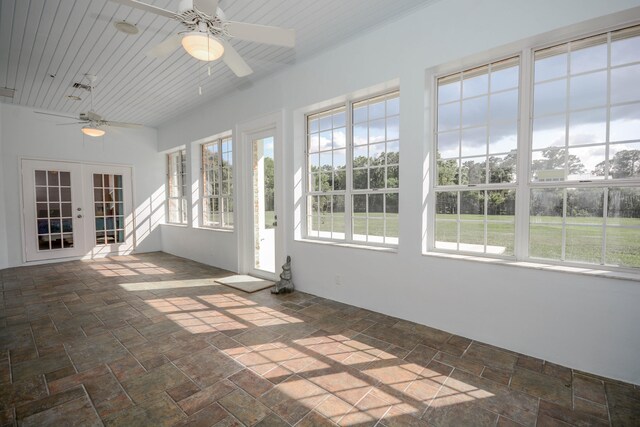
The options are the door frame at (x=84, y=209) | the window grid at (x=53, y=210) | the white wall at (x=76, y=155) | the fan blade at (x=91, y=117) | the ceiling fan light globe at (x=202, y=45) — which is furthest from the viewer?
the window grid at (x=53, y=210)

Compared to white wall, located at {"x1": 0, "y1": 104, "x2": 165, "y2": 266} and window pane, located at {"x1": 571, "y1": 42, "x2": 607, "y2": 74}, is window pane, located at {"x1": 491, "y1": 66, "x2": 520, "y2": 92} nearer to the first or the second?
window pane, located at {"x1": 571, "y1": 42, "x2": 607, "y2": 74}

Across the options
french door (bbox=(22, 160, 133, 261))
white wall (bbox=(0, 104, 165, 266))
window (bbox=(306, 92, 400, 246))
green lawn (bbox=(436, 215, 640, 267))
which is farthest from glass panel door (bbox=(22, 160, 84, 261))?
green lawn (bbox=(436, 215, 640, 267))

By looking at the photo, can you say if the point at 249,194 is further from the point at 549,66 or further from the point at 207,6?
the point at 549,66

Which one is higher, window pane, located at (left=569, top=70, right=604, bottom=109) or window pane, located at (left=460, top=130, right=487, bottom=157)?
window pane, located at (left=569, top=70, right=604, bottom=109)

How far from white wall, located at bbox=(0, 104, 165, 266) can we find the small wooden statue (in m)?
4.36

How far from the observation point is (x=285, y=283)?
4.29 m

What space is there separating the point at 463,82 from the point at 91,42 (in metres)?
4.44

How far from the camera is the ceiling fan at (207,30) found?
77.8 inches

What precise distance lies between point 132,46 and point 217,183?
2.94 metres

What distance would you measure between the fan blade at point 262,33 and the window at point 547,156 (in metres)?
1.75

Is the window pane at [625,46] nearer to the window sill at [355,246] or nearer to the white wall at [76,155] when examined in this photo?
the window sill at [355,246]

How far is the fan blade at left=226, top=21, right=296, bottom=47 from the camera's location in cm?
221

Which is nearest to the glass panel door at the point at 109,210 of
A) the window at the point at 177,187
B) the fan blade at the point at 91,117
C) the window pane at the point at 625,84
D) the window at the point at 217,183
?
the window at the point at 177,187

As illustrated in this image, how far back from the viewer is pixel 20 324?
3.20 metres
